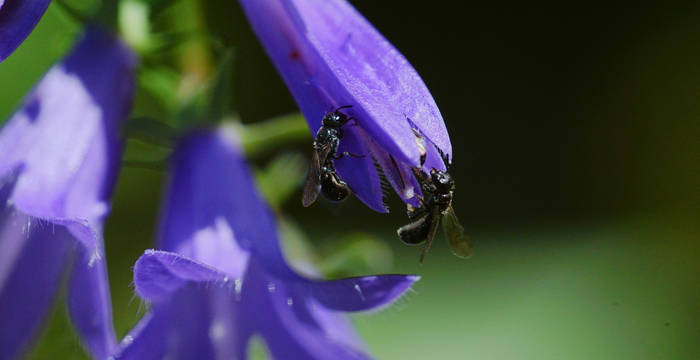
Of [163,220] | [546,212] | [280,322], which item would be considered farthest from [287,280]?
[546,212]

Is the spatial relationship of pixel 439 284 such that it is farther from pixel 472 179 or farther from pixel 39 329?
pixel 39 329

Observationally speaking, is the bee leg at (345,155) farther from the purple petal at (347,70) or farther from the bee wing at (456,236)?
the bee wing at (456,236)

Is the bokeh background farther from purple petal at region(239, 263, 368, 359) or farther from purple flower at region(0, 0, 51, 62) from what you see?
purple flower at region(0, 0, 51, 62)

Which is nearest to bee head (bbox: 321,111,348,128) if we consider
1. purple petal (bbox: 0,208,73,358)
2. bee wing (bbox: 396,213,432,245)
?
bee wing (bbox: 396,213,432,245)

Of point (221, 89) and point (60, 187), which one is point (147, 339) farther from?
point (221, 89)

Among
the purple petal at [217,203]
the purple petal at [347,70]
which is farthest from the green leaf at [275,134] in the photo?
the purple petal at [347,70]
